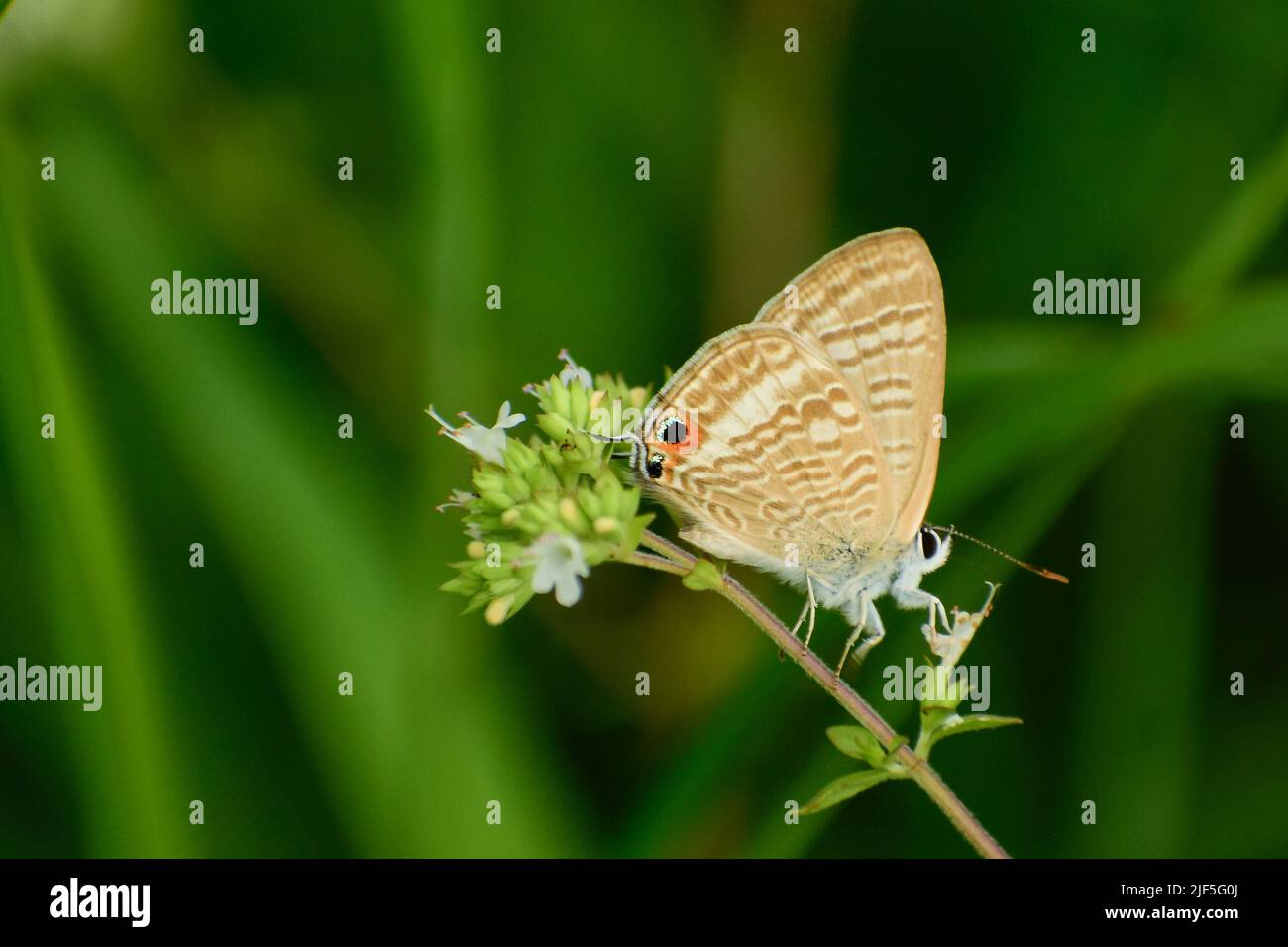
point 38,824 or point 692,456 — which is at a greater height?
point 692,456

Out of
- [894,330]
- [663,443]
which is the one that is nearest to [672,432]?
[663,443]

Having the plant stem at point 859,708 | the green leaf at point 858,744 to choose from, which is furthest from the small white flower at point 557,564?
the green leaf at point 858,744

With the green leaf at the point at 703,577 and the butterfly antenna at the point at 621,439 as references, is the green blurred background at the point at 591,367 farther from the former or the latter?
the butterfly antenna at the point at 621,439

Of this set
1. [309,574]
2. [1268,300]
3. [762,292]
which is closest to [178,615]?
[309,574]

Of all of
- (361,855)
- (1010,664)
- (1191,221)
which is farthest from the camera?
(1191,221)

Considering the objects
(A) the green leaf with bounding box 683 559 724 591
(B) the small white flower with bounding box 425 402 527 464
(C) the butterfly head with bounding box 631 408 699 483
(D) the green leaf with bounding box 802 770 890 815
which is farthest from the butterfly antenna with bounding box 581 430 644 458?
(D) the green leaf with bounding box 802 770 890 815
